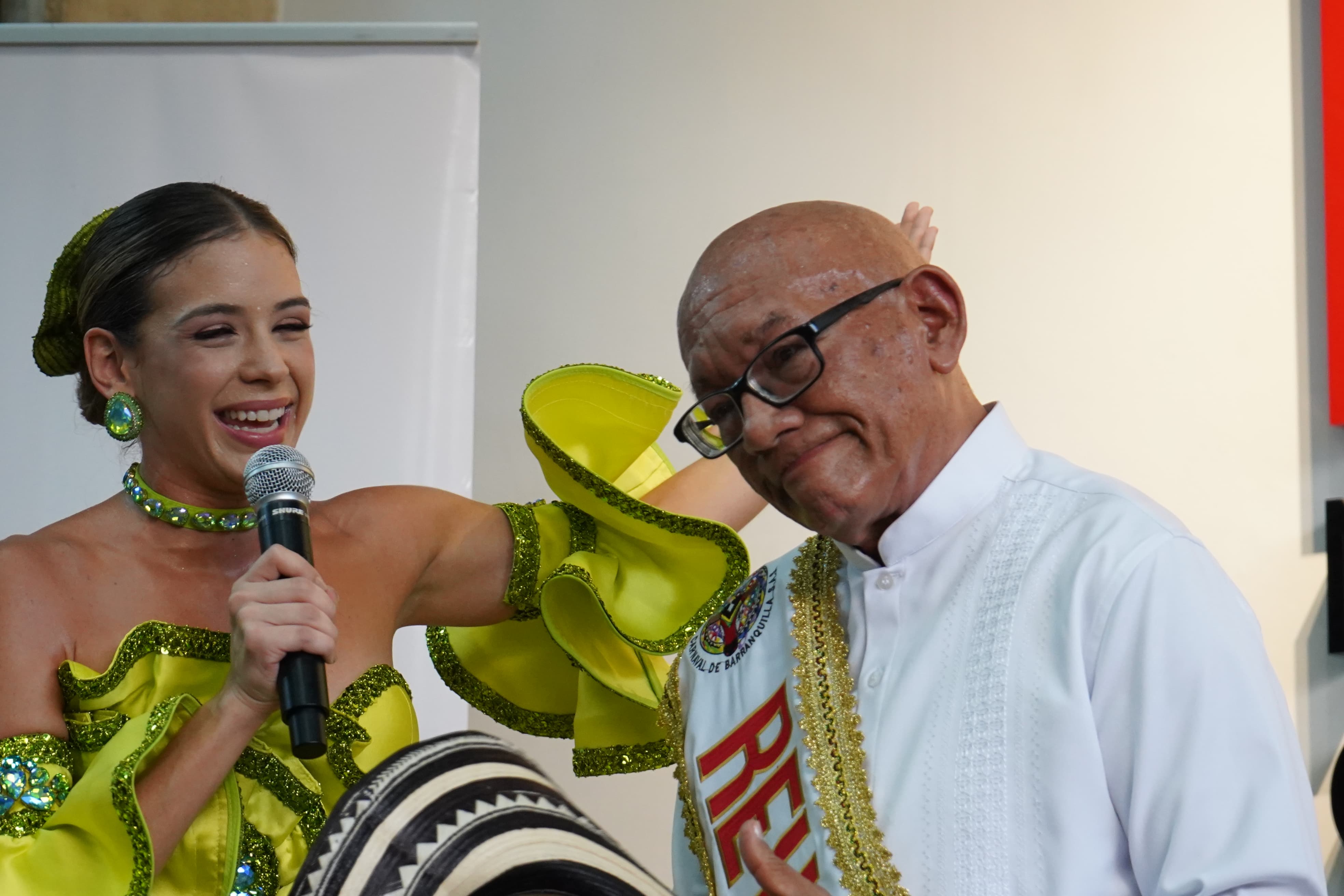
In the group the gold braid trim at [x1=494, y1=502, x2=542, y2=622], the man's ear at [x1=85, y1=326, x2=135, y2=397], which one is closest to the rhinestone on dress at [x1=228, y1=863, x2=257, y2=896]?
the gold braid trim at [x1=494, y1=502, x2=542, y2=622]

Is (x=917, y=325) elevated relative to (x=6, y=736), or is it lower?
elevated

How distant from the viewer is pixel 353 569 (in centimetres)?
178

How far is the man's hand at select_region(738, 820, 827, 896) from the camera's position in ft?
3.99

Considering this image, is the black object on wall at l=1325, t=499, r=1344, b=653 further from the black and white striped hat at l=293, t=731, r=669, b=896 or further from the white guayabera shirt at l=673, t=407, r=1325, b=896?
the black and white striped hat at l=293, t=731, r=669, b=896

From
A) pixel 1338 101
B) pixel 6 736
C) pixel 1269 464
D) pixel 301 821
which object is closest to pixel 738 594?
pixel 301 821

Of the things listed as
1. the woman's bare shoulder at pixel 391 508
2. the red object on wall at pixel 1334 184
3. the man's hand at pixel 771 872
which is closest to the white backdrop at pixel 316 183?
the woman's bare shoulder at pixel 391 508

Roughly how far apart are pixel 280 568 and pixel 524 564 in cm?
54

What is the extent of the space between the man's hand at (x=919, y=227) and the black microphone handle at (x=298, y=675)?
86 centimetres

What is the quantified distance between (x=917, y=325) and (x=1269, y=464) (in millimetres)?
1801

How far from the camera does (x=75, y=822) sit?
4.73ft

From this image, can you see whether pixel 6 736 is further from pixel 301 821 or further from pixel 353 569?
pixel 353 569

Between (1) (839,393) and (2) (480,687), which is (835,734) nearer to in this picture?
(1) (839,393)

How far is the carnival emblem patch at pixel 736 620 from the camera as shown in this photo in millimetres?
1656

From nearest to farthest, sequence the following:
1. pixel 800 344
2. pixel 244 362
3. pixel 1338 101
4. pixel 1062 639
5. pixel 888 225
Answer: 1. pixel 1062 639
2. pixel 800 344
3. pixel 888 225
4. pixel 244 362
5. pixel 1338 101
